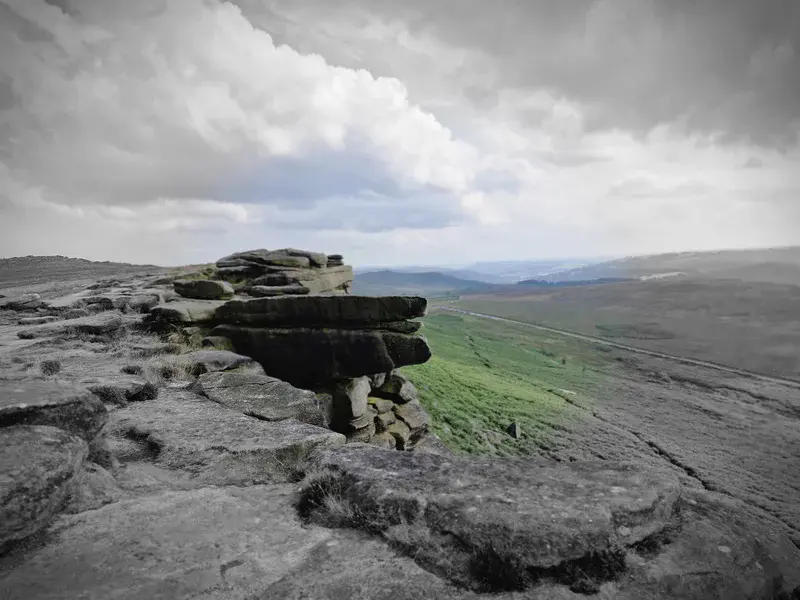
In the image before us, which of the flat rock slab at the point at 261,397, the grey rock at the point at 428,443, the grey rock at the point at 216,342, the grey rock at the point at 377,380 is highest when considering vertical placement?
the grey rock at the point at 216,342

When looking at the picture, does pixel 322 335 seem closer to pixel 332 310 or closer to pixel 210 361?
pixel 332 310

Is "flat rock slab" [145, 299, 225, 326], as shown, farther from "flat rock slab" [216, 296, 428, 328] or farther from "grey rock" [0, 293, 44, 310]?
"grey rock" [0, 293, 44, 310]

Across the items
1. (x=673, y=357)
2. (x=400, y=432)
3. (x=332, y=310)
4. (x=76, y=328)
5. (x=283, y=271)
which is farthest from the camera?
(x=673, y=357)

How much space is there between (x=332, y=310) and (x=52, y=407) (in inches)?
442

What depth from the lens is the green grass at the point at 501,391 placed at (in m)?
36.3

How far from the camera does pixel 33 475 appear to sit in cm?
447

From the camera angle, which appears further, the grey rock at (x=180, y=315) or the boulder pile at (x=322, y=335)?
the grey rock at (x=180, y=315)

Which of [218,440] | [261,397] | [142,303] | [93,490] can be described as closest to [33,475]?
[93,490]

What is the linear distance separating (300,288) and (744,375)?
101072 millimetres

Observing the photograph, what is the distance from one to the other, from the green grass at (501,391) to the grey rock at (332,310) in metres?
18.2

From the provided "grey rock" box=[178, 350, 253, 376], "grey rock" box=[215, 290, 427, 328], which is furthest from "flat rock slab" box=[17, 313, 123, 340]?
"grey rock" box=[215, 290, 427, 328]

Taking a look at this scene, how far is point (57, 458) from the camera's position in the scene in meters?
4.92

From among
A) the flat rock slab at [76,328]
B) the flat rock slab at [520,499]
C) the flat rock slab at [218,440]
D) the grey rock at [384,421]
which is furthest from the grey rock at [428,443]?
the flat rock slab at [520,499]

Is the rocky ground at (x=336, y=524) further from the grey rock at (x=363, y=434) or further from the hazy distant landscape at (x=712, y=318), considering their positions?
the hazy distant landscape at (x=712, y=318)
